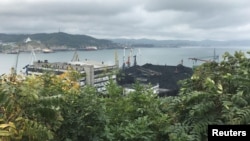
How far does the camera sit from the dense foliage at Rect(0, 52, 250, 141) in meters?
2.96

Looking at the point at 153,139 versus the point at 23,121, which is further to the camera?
the point at 153,139

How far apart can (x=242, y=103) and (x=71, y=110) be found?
1799 mm

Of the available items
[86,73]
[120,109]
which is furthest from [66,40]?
[120,109]

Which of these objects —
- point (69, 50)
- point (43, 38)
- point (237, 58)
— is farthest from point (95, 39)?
point (237, 58)

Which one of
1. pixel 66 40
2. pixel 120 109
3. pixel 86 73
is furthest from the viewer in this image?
pixel 66 40

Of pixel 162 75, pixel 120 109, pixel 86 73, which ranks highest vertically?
pixel 86 73

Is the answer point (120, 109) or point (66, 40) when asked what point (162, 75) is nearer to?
point (120, 109)

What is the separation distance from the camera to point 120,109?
14.6 ft

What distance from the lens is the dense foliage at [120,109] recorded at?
296 centimetres

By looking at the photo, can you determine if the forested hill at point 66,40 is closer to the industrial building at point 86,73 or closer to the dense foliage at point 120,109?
the industrial building at point 86,73

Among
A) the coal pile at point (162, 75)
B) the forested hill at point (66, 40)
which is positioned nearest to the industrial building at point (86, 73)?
the coal pile at point (162, 75)

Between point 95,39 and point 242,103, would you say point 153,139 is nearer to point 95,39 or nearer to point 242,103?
point 242,103

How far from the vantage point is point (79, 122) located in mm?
3598

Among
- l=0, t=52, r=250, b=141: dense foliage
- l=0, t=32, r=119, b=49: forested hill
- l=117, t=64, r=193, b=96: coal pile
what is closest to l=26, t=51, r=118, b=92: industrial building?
l=0, t=52, r=250, b=141: dense foliage
